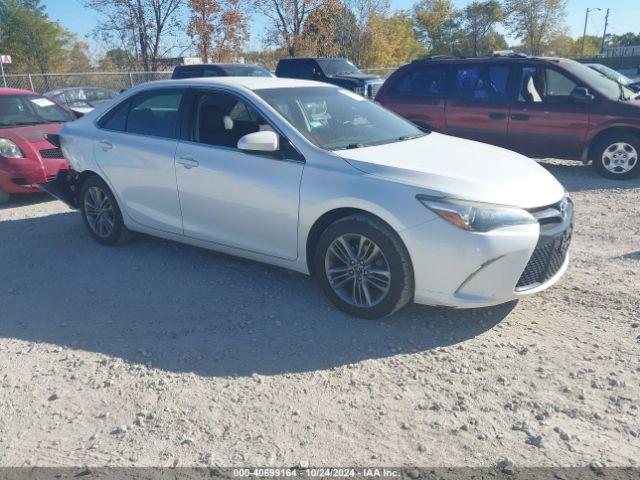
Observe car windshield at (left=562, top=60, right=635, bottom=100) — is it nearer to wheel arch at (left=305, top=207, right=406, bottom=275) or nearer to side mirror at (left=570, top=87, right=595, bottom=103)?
side mirror at (left=570, top=87, right=595, bottom=103)

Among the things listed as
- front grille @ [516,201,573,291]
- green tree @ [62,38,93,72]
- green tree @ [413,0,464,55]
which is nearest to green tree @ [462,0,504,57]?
green tree @ [413,0,464,55]

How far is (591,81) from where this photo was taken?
8.67 m

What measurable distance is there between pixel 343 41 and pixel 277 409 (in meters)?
36.9

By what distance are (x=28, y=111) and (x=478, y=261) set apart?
7625 millimetres

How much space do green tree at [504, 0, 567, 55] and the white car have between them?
55.4 m

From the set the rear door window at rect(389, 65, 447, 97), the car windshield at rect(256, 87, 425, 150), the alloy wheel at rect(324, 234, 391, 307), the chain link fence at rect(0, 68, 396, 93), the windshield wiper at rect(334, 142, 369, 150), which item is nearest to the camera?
the alloy wheel at rect(324, 234, 391, 307)

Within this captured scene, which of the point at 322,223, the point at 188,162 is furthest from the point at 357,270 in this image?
the point at 188,162

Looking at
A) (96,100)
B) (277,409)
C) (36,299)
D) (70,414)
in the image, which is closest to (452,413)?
(277,409)

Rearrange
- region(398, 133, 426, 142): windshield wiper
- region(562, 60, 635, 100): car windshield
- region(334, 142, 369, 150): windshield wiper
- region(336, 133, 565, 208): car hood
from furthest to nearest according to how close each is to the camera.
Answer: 1. region(562, 60, 635, 100): car windshield
2. region(398, 133, 426, 142): windshield wiper
3. region(334, 142, 369, 150): windshield wiper
4. region(336, 133, 565, 208): car hood

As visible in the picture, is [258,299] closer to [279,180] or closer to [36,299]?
[279,180]

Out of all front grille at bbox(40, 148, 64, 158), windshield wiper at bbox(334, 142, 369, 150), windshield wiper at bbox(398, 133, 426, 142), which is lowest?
front grille at bbox(40, 148, 64, 158)

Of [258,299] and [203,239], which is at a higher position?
[203,239]

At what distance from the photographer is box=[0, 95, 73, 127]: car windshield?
8.33 meters

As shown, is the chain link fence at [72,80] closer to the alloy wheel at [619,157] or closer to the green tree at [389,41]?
the alloy wheel at [619,157]
